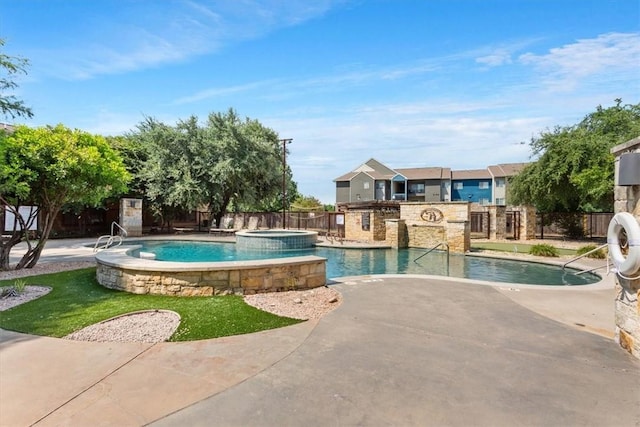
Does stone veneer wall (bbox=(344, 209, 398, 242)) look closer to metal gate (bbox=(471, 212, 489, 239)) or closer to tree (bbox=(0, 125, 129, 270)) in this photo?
metal gate (bbox=(471, 212, 489, 239))

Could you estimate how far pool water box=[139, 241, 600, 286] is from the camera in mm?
10117

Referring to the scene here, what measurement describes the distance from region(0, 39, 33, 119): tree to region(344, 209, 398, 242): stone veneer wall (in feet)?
50.3

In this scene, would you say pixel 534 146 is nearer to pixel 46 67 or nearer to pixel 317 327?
pixel 317 327

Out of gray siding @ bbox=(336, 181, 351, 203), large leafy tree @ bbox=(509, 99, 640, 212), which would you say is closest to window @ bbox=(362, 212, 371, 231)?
large leafy tree @ bbox=(509, 99, 640, 212)

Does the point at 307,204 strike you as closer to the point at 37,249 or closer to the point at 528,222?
the point at 528,222

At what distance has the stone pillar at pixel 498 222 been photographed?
20.4 meters

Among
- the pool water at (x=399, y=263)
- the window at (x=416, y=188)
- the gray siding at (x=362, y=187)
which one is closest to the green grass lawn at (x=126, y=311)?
the pool water at (x=399, y=263)

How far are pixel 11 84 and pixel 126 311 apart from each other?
343 inches

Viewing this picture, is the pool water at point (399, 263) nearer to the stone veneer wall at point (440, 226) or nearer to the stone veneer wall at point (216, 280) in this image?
the stone veneer wall at point (440, 226)

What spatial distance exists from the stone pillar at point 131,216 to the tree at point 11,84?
11.4 m

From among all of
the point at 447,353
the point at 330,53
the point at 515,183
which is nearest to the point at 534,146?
the point at 515,183

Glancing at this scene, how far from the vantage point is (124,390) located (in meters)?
3.07

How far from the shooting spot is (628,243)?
3930mm

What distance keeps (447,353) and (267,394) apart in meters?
2.17
